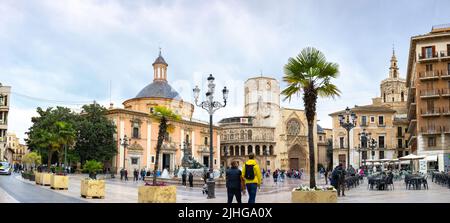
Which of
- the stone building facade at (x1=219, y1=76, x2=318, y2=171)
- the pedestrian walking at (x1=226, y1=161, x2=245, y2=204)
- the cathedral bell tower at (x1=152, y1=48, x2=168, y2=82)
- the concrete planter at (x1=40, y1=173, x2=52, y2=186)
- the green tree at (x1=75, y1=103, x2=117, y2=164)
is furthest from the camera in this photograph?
the stone building facade at (x1=219, y1=76, x2=318, y2=171)

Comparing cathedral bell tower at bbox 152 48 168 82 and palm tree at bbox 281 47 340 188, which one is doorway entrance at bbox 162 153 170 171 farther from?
palm tree at bbox 281 47 340 188

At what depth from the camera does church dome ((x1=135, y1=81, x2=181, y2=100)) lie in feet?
180

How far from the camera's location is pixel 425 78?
131 ft

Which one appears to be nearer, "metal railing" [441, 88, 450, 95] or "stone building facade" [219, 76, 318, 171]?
"metal railing" [441, 88, 450, 95]

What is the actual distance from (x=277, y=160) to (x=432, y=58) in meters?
32.7

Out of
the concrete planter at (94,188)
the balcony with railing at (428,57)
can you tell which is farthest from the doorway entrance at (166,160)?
the concrete planter at (94,188)

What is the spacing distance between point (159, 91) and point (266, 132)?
2024 cm

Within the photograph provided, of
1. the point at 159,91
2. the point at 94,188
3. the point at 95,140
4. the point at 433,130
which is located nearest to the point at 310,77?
the point at 94,188

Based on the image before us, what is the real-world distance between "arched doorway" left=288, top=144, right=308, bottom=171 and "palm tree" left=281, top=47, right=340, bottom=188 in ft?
185

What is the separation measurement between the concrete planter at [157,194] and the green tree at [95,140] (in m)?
33.1

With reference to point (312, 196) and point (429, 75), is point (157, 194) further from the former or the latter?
point (429, 75)

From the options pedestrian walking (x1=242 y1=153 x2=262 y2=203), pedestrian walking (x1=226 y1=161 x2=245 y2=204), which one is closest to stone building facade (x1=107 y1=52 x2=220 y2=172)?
pedestrian walking (x1=226 y1=161 x2=245 y2=204)
